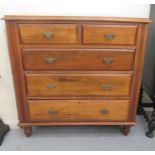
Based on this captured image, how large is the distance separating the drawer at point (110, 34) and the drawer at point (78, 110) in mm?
517

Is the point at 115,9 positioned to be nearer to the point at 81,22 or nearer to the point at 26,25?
the point at 81,22

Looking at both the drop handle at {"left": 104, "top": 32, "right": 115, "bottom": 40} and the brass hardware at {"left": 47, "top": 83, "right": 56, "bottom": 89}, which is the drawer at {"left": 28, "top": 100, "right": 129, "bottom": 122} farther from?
the drop handle at {"left": 104, "top": 32, "right": 115, "bottom": 40}

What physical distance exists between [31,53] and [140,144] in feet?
4.15

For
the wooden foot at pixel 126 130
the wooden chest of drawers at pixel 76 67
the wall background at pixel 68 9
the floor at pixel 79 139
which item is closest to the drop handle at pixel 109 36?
the wooden chest of drawers at pixel 76 67

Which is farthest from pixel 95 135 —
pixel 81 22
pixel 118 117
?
pixel 81 22

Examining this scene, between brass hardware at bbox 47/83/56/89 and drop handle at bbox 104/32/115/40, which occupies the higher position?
drop handle at bbox 104/32/115/40

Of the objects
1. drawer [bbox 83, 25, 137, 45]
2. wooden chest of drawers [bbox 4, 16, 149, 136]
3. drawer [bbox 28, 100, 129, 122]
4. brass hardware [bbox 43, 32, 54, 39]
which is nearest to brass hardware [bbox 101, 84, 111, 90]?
wooden chest of drawers [bbox 4, 16, 149, 136]

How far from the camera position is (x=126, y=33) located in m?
1.49

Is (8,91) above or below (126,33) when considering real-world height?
below

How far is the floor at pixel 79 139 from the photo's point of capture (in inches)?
71.7

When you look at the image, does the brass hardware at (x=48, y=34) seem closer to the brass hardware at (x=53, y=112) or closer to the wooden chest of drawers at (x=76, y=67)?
the wooden chest of drawers at (x=76, y=67)

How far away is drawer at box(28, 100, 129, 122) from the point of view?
1.73 m

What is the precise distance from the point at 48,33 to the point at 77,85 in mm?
476

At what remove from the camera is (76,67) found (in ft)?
5.24
